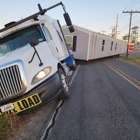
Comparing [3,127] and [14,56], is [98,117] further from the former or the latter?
[14,56]

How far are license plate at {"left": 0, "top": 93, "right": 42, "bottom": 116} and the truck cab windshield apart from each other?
2306mm

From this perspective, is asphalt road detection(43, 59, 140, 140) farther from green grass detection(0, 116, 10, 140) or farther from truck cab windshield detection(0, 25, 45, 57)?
truck cab windshield detection(0, 25, 45, 57)

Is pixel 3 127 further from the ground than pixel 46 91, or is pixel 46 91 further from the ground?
pixel 46 91

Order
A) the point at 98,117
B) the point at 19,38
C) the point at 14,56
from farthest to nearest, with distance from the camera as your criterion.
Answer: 1. the point at 19,38
2. the point at 14,56
3. the point at 98,117

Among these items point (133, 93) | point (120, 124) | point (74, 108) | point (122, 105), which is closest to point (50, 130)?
point (74, 108)

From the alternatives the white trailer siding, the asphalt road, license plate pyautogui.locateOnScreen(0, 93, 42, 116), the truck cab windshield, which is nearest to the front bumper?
license plate pyautogui.locateOnScreen(0, 93, 42, 116)

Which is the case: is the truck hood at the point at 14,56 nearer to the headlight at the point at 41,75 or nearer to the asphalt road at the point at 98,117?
the headlight at the point at 41,75

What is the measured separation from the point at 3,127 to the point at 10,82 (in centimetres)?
89

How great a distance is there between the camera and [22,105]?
3.12m

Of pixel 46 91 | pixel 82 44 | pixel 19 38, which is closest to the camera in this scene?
pixel 46 91

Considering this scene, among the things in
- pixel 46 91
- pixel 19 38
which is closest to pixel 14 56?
pixel 46 91

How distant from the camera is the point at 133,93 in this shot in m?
5.43

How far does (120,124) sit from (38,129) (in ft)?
5.72

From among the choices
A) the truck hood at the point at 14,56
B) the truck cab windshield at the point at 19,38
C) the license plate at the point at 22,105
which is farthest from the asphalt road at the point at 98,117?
the truck cab windshield at the point at 19,38
